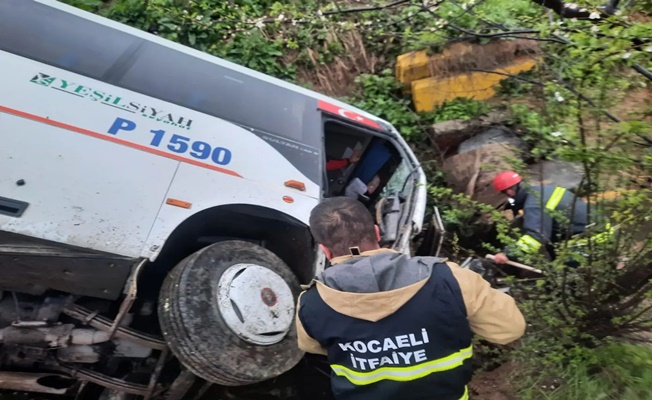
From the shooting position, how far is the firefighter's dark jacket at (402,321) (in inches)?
74.7

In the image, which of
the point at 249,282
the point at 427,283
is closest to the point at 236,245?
the point at 249,282

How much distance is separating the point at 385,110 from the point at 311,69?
1145mm

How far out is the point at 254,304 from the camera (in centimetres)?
320

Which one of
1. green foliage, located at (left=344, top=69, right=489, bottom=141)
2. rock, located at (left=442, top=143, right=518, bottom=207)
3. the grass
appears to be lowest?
rock, located at (left=442, top=143, right=518, bottom=207)

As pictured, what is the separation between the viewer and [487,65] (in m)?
7.50

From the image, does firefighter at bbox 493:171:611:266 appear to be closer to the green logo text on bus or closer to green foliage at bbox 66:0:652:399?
green foliage at bbox 66:0:652:399

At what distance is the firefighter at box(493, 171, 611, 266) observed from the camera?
127 inches

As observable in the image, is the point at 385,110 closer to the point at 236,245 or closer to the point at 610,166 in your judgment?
the point at 236,245

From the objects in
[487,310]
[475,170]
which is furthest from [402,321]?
[475,170]

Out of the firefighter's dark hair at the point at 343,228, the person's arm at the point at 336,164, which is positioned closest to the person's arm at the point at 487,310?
the firefighter's dark hair at the point at 343,228

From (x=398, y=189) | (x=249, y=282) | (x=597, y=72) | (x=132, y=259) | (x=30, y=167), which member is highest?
(x=597, y=72)

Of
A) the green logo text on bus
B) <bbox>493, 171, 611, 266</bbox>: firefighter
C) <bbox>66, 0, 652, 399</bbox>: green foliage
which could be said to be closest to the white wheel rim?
the green logo text on bus

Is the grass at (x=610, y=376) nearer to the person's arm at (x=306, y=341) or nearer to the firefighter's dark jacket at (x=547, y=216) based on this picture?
the firefighter's dark jacket at (x=547, y=216)

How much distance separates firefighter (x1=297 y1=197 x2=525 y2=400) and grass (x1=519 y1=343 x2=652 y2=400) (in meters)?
1.55
